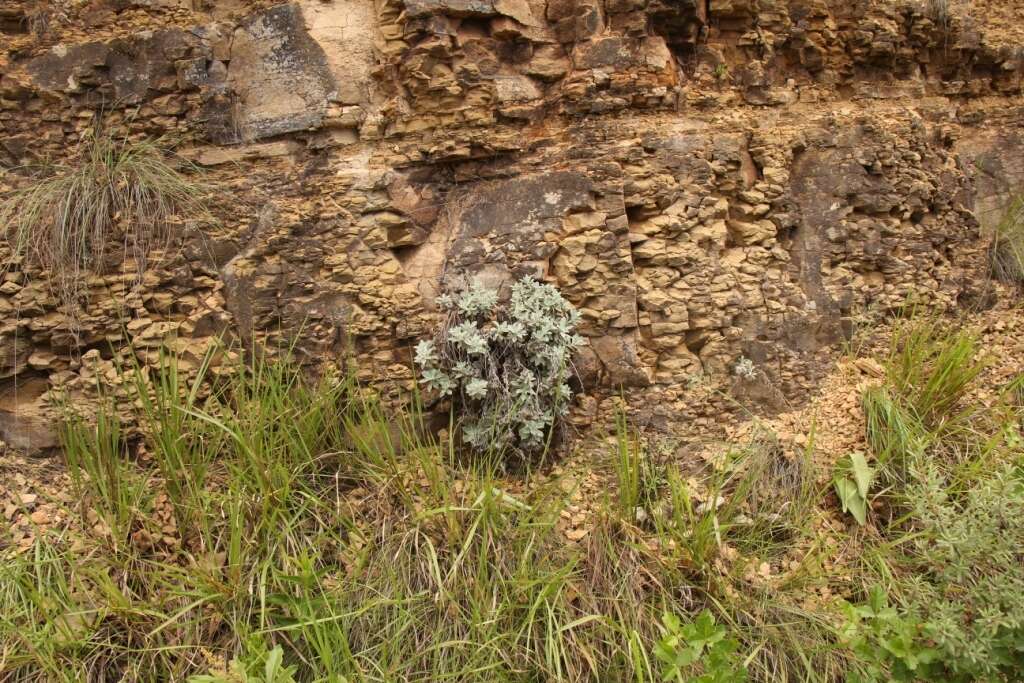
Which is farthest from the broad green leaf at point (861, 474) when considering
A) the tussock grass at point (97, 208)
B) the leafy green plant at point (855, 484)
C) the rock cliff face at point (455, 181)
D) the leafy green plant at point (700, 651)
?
the tussock grass at point (97, 208)

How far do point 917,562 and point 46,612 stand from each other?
308cm

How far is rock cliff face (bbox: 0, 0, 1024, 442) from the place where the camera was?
3.38m

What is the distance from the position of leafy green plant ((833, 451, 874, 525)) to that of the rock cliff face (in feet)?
1.67

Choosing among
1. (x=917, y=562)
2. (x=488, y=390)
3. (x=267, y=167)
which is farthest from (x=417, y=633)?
(x=267, y=167)

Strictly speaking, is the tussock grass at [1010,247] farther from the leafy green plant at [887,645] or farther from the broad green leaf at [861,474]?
the leafy green plant at [887,645]

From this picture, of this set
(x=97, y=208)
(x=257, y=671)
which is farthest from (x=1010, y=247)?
(x=97, y=208)

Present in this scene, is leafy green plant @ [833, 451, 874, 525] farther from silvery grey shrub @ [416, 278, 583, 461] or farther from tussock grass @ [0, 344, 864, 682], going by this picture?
silvery grey shrub @ [416, 278, 583, 461]

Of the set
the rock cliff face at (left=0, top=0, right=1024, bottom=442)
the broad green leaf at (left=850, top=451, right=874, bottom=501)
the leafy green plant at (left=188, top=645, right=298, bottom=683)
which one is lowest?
the leafy green plant at (left=188, top=645, right=298, bottom=683)

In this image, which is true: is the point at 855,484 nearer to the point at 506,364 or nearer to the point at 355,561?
the point at 506,364

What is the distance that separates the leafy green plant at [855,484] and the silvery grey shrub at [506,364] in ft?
3.85

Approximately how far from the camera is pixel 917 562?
2.73 m

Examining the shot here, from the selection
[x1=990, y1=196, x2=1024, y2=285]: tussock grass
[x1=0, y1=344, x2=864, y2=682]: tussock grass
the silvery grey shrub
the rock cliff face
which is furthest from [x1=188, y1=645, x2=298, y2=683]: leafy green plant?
[x1=990, y1=196, x2=1024, y2=285]: tussock grass

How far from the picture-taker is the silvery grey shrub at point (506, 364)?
3.17 metres

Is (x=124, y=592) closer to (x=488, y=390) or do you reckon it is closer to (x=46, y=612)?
(x=46, y=612)
